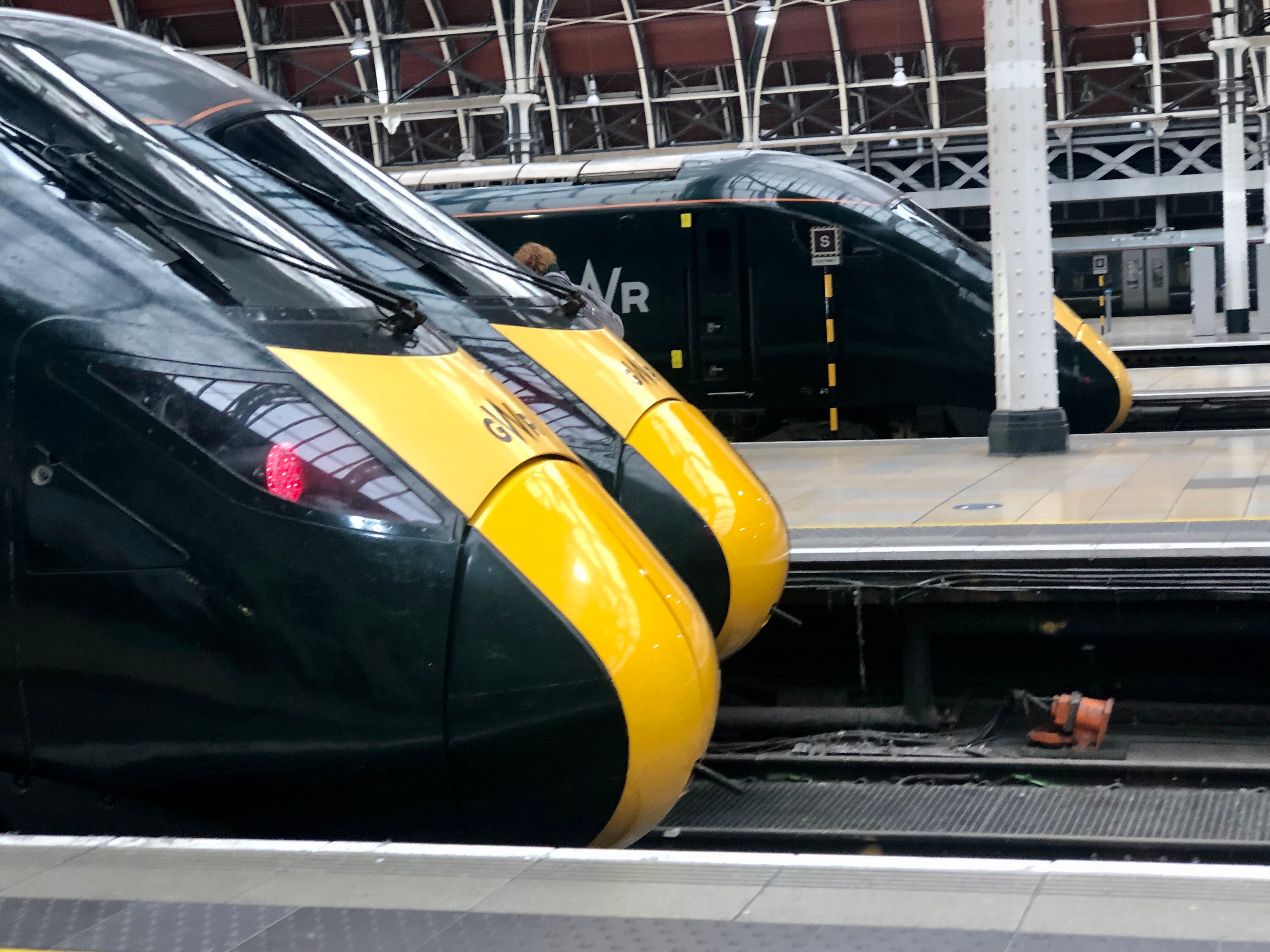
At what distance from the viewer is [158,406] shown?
11.6ft

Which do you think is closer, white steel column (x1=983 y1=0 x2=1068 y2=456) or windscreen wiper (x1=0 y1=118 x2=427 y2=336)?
windscreen wiper (x1=0 y1=118 x2=427 y2=336)

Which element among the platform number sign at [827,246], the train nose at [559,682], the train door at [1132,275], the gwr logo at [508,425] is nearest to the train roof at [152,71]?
the gwr logo at [508,425]

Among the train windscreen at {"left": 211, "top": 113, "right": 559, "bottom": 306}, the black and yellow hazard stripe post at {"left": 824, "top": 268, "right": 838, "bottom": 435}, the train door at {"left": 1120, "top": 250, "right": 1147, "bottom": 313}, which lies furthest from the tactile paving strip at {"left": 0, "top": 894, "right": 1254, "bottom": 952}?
the train door at {"left": 1120, "top": 250, "right": 1147, "bottom": 313}

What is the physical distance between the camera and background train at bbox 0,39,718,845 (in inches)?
137

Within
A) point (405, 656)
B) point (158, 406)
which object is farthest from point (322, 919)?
point (158, 406)

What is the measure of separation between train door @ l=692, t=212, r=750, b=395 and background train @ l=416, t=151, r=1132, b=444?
1 centimetres

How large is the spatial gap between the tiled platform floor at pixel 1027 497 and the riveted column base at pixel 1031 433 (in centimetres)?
15

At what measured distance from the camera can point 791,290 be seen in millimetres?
12375

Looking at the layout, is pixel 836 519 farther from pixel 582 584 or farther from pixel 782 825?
pixel 582 584

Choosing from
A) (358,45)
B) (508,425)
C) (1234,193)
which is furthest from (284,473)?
(1234,193)

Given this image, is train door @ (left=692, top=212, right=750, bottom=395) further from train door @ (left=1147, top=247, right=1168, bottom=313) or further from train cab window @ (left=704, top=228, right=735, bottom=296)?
train door @ (left=1147, top=247, right=1168, bottom=313)

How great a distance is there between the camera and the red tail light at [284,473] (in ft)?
11.5

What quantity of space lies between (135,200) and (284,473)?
0.96 metres

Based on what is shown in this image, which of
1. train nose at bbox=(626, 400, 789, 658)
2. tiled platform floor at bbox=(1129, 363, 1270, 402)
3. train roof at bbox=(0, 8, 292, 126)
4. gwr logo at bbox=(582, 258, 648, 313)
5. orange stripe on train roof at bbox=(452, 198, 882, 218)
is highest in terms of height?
train roof at bbox=(0, 8, 292, 126)
